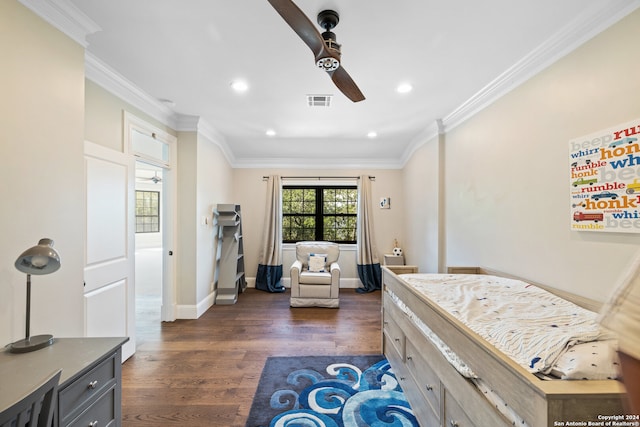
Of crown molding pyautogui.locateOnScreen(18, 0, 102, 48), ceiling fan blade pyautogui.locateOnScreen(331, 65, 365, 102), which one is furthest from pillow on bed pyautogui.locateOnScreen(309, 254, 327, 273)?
crown molding pyautogui.locateOnScreen(18, 0, 102, 48)

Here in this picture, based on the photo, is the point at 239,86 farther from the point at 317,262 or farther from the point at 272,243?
the point at 272,243

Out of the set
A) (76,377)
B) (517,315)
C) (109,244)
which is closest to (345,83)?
(517,315)

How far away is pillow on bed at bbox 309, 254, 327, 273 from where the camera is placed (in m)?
4.08

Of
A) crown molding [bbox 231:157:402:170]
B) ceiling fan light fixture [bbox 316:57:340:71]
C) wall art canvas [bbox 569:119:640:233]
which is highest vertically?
crown molding [bbox 231:157:402:170]

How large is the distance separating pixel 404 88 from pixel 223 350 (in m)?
3.19

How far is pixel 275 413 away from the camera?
1745mm

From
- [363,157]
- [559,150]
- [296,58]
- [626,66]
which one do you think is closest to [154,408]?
[296,58]

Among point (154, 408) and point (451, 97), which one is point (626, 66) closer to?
point (451, 97)

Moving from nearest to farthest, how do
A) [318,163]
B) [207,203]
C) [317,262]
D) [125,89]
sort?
[125,89], [207,203], [317,262], [318,163]

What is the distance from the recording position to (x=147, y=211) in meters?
8.09

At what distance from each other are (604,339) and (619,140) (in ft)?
3.86

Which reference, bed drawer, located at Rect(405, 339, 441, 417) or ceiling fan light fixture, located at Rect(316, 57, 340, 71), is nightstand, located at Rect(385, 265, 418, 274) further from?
ceiling fan light fixture, located at Rect(316, 57, 340, 71)

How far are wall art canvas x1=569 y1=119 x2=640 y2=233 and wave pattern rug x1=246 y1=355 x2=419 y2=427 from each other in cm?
171

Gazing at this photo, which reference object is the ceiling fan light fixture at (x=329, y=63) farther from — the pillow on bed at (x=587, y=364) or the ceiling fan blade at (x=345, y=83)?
the pillow on bed at (x=587, y=364)
